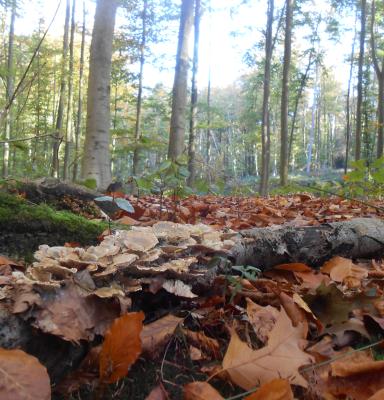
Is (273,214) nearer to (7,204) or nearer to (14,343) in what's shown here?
(7,204)

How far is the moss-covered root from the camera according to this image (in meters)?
2.11

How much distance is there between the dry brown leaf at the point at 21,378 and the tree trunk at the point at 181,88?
7.79 meters

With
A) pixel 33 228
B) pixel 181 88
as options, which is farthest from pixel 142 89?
pixel 33 228

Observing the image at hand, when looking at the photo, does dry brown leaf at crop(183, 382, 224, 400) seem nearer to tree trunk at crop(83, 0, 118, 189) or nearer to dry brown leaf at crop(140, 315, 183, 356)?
dry brown leaf at crop(140, 315, 183, 356)

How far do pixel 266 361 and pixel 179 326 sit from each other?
1.09 feet

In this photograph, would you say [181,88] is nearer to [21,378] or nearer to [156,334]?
[156,334]

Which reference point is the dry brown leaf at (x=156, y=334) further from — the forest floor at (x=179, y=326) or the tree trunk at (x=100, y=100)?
the tree trunk at (x=100, y=100)

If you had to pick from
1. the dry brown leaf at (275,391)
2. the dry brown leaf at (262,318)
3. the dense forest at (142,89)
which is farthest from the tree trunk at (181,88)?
the dry brown leaf at (275,391)

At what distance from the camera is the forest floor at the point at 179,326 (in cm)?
104

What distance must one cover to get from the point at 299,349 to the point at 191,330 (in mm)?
420

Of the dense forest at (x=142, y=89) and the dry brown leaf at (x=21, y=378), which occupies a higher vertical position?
the dense forest at (x=142, y=89)

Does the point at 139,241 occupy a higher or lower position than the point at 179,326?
higher

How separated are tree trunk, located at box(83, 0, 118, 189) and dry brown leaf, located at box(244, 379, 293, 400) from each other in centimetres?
566

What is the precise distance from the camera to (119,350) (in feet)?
3.38
